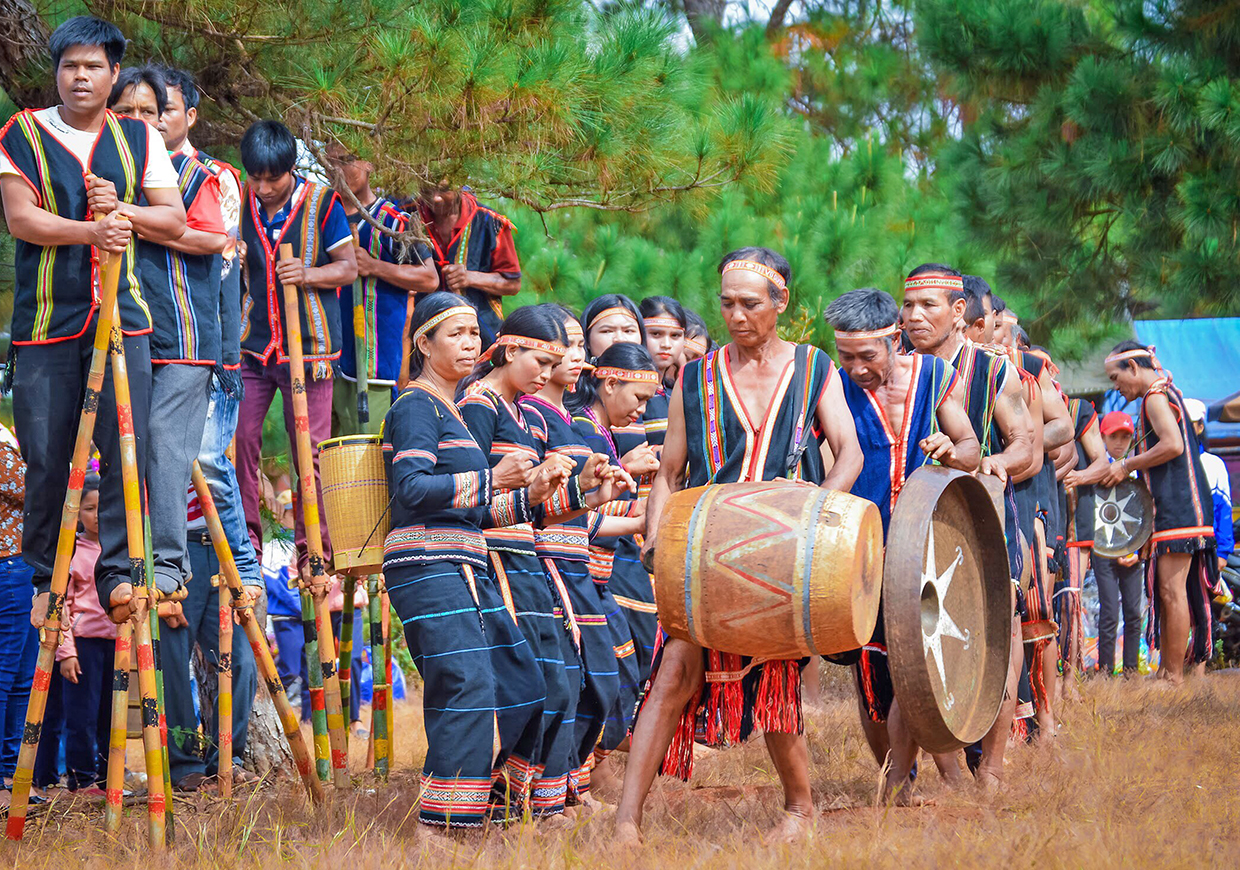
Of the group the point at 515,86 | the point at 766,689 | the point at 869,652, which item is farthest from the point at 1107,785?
the point at 515,86

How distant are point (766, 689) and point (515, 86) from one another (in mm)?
2661

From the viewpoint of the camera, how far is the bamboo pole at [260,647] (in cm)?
520

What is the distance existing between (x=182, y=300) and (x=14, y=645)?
206cm

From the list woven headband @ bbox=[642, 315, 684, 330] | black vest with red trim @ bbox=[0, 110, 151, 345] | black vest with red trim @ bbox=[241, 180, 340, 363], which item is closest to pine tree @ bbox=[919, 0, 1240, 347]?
woven headband @ bbox=[642, 315, 684, 330]

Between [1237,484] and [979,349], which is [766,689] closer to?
[979,349]

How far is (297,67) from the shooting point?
20.4ft

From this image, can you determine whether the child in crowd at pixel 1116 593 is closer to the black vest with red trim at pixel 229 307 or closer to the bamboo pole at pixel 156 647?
the black vest with red trim at pixel 229 307

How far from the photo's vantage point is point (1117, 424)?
10.4 meters

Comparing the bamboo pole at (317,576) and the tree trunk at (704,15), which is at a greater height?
the tree trunk at (704,15)

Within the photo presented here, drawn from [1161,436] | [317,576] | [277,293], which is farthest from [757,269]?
[1161,436]

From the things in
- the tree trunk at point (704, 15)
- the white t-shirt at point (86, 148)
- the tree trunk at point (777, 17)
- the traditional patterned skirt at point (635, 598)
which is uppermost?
the tree trunk at point (777, 17)

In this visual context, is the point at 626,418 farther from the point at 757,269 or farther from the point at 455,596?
the point at 455,596

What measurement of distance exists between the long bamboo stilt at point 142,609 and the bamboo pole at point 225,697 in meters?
0.83

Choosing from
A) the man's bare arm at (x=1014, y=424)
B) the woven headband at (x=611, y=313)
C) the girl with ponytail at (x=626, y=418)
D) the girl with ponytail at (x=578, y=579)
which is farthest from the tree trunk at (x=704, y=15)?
the girl with ponytail at (x=578, y=579)
